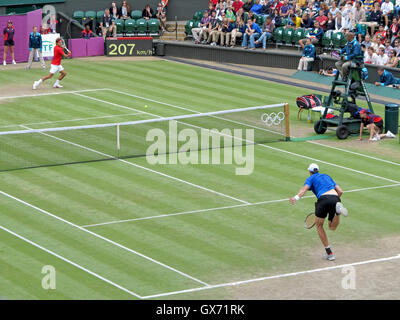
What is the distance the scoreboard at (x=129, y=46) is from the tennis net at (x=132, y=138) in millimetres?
Answer: 18268

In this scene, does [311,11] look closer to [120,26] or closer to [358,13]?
[358,13]

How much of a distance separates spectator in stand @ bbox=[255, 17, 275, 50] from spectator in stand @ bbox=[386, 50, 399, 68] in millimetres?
7723

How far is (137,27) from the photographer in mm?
50781

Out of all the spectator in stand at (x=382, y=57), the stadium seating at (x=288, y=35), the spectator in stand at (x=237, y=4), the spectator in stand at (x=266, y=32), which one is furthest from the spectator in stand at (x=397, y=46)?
the spectator in stand at (x=237, y=4)

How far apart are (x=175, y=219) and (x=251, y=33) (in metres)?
25.0

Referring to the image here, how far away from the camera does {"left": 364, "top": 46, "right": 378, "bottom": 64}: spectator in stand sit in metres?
39.9

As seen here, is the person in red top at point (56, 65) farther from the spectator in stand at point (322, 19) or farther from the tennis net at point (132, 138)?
the spectator in stand at point (322, 19)

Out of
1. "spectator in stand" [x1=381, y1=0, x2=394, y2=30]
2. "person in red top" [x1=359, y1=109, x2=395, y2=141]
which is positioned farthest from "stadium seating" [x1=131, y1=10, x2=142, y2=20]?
"person in red top" [x1=359, y1=109, x2=395, y2=141]

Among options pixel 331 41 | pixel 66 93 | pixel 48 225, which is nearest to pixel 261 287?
pixel 48 225

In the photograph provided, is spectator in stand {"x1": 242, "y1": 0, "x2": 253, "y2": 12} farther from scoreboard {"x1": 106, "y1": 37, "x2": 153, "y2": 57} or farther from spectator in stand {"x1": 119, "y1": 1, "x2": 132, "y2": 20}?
spectator in stand {"x1": 119, "y1": 1, "x2": 132, "y2": 20}

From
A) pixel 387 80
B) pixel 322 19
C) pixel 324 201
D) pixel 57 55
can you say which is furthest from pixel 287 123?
pixel 322 19

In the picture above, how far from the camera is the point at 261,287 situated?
18.0m

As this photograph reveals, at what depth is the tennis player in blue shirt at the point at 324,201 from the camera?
1920 cm
